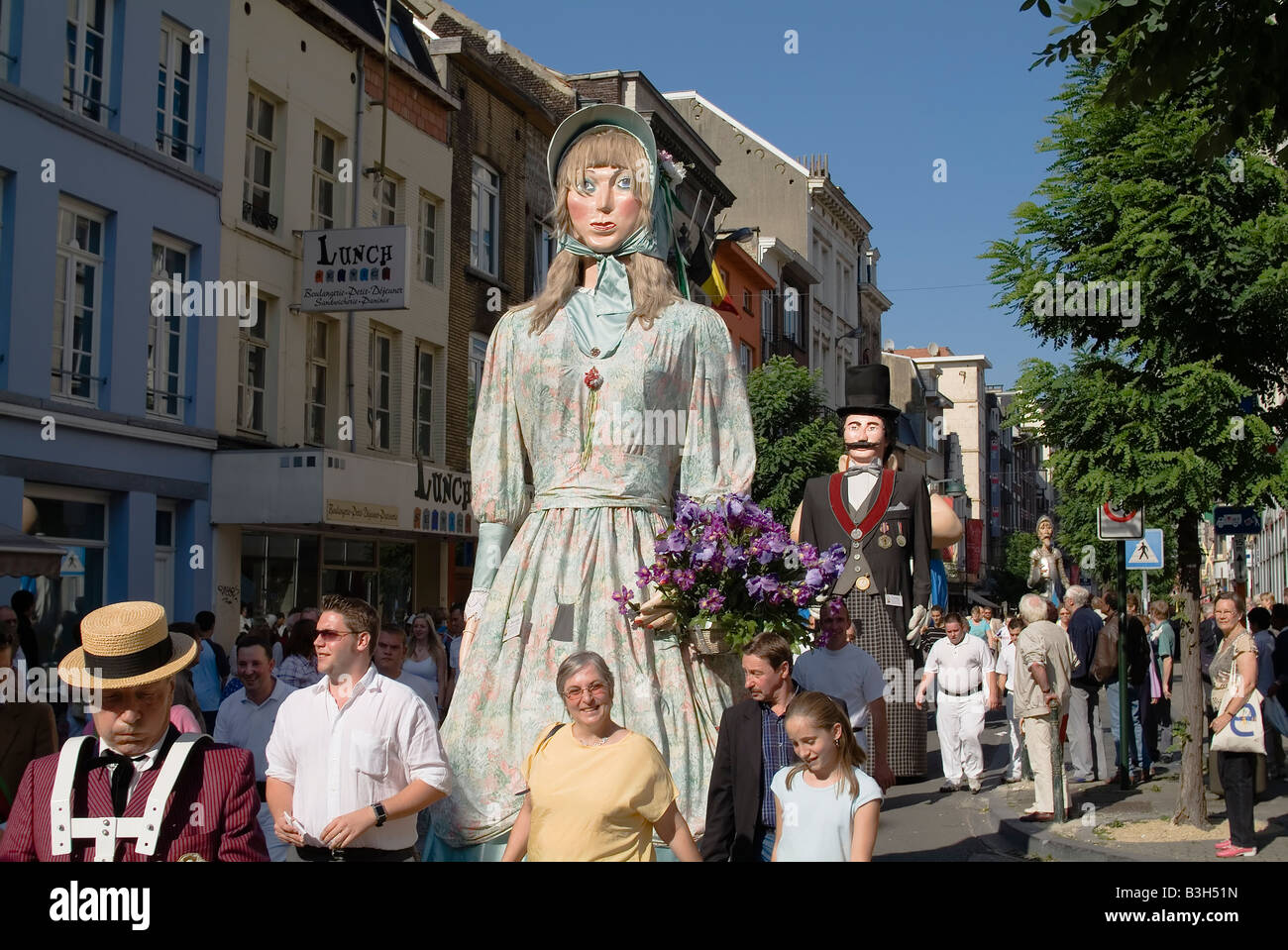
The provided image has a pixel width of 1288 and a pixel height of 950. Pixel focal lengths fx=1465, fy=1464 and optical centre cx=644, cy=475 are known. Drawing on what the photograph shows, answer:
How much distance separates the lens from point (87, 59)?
18.0 meters

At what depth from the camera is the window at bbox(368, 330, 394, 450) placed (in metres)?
25.1

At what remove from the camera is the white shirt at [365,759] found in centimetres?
472

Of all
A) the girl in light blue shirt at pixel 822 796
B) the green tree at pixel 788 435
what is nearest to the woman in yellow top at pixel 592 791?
the girl in light blue shirt at pixel 822 796

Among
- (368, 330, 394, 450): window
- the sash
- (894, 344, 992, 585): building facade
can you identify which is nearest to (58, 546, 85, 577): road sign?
(368, 330, 394, 450): window

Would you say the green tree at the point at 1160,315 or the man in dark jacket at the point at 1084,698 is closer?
the green tree at the point at 1160,315

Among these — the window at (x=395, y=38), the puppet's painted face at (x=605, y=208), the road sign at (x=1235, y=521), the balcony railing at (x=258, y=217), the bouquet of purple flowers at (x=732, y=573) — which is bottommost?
the bouquet of purple flowers at (x=732, y=573)

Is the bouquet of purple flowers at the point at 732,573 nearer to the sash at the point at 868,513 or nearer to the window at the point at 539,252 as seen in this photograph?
the sash at the point at 868,513

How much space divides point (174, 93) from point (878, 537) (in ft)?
49.1

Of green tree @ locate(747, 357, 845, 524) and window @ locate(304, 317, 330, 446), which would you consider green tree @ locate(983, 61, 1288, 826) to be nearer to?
window @ locate(304, 317, 330, 446)

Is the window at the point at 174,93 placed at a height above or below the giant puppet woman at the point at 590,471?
above

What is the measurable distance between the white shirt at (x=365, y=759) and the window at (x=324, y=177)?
760 inches

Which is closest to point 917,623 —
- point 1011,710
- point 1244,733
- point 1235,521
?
point 1244,733
